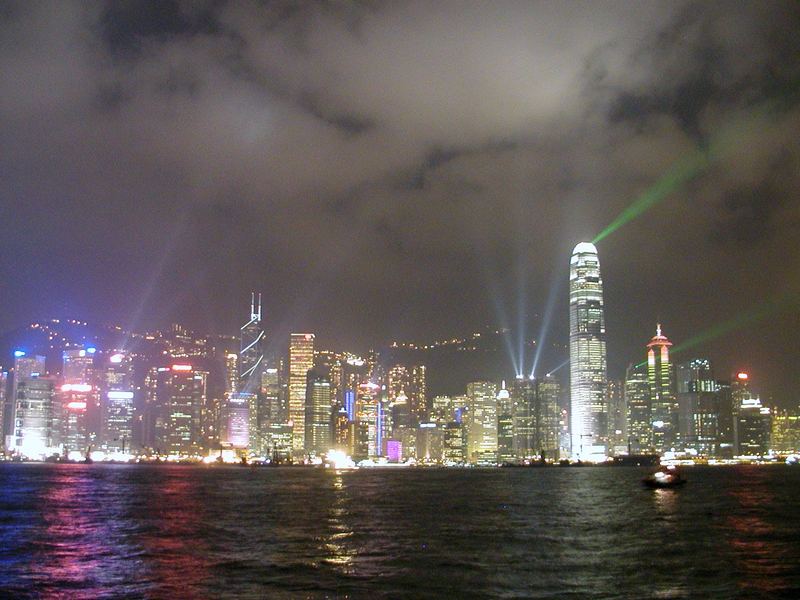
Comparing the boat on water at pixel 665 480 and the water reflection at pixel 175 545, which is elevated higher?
the water reflection at pixel 175 545

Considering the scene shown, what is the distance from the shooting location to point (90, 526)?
59.3 meters

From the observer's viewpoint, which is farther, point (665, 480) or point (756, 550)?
point (665, 480)

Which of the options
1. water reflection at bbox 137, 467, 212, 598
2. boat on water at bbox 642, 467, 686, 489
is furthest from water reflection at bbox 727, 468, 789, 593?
A: boat on water at bbox 642, 467, 686, 489

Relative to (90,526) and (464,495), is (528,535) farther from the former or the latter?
(464,495)

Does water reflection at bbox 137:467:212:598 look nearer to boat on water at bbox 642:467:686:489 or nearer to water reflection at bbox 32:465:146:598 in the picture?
water reflection at bbox 32:465:146:598

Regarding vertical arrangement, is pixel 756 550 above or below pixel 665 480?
above

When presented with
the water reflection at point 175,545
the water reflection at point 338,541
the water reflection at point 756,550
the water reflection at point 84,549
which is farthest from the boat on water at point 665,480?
the water reflection at point 84,549

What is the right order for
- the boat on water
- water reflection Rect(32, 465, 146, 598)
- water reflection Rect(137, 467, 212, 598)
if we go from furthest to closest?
the boat on water < water reflection Rect(32, 465, 146, 598) < water reflection Rect(137, 467, 212, 598)

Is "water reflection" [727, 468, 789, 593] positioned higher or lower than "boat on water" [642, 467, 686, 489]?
higher

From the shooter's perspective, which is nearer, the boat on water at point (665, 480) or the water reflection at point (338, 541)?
the water reflection at point (338, 541)

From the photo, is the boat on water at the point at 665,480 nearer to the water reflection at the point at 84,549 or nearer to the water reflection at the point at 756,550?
the water reflection at the point at 756,550

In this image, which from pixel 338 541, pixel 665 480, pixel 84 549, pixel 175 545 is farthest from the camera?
pixel 665 480

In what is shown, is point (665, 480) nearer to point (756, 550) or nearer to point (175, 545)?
point (756, 550)

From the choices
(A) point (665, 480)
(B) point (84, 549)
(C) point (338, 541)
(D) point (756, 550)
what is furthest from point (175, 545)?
(A) point (665, 480)
